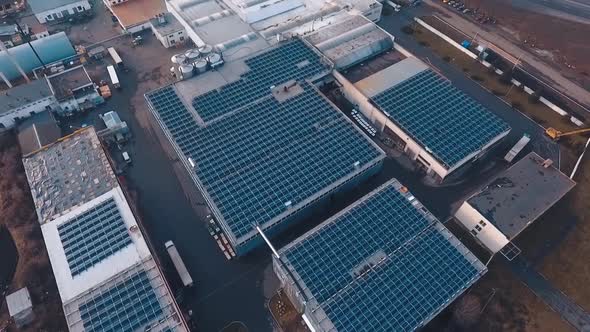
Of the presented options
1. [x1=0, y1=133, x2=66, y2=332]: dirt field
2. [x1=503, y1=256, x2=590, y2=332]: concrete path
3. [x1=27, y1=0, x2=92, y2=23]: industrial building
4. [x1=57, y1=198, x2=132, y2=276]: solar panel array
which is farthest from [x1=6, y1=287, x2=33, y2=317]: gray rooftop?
[x1=27, y1=0, x2=92, y2=23]: industrial building

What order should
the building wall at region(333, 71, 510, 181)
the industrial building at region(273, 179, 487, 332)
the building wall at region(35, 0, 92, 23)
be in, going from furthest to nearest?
1. the building wall at region(35, 0, 92, 23)
2. the building wall at region(333, 71, 510, 181)
3. the industrial building at region(273, 179, 487, 332)

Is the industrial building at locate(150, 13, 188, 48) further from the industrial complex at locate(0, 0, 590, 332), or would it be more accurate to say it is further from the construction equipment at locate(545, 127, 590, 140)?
the construction equipment at locate(545, 127, 590, 140)

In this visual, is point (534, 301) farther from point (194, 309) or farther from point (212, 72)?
point (212, 72)

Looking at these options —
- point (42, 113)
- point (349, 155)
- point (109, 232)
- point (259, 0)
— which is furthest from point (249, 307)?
point (259, 0)

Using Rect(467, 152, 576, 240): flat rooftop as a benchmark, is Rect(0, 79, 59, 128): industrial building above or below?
above

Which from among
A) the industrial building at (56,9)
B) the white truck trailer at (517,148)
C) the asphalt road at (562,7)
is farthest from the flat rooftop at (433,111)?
the industrial building at (56,9)

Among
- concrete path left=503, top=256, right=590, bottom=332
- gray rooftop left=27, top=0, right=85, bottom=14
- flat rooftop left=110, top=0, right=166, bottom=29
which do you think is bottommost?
concrete path left=503, top=256, right=590, bottom=332

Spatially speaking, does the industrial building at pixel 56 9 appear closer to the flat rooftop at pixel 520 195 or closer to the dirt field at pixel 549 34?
the flat rooftop at pixel 520 195
